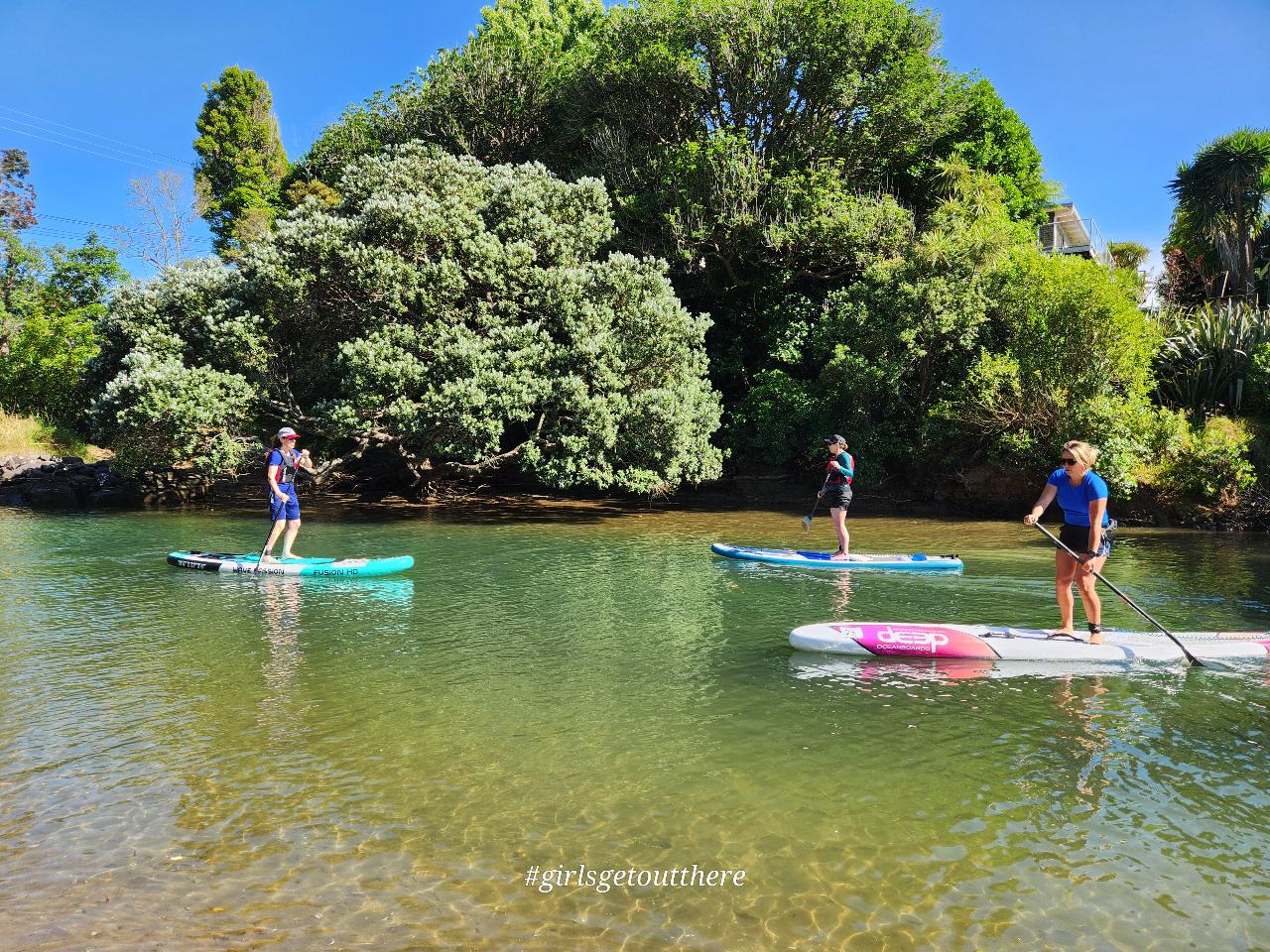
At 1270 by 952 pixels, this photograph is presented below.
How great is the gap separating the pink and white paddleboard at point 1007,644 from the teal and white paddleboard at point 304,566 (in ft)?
25.9

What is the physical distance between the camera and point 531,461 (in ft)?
74.3

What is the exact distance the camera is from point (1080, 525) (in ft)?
29.7

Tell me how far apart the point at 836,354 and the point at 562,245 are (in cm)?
894

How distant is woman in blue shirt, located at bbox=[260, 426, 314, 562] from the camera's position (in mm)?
14250

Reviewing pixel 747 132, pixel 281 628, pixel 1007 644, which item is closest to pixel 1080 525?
pixel 1007 644

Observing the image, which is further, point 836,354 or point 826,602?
point 836,354

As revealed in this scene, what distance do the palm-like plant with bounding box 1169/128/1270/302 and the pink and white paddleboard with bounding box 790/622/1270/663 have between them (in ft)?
94.2

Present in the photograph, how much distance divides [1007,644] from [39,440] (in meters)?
38.2

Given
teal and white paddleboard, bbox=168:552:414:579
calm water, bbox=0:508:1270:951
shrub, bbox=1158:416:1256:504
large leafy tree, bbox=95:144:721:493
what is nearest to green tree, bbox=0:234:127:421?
large leafy tree, bbox=95:144:721:493

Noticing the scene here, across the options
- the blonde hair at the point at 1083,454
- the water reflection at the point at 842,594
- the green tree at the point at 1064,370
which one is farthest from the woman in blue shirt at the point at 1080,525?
the green tree at the point at 1064,370

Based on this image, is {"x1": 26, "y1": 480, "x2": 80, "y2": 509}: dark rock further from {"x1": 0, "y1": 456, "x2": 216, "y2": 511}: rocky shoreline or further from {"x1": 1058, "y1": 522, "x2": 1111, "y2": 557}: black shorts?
{"x1": 1058, "y1": 522, "x2": 1111, "y2": 557}: black shorts

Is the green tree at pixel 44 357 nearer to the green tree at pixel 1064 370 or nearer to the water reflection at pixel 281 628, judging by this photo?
the water reflection at pixel 281 628

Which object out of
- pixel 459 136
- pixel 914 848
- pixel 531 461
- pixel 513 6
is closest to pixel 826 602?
pixel 914 848

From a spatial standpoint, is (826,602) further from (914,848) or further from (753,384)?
(753,384)
